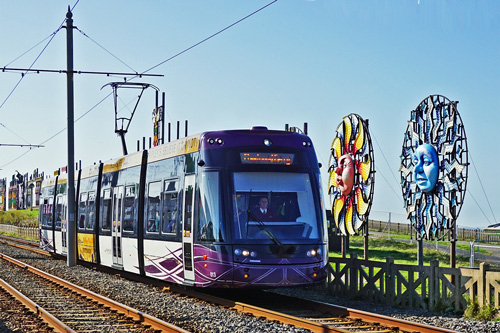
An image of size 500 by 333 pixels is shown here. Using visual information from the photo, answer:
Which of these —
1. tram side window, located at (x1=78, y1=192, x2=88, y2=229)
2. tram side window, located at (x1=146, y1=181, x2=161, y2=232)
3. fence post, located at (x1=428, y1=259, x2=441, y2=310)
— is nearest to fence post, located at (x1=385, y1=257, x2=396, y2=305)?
fence post, located at (x1=428, y1=259, x2=441, y2=310)

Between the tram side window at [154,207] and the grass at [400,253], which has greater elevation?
the tram side window at [154,207]

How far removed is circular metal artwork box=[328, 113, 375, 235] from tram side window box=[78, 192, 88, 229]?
917 centimetres

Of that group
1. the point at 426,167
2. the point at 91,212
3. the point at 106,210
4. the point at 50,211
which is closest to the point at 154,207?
the point at 106,210

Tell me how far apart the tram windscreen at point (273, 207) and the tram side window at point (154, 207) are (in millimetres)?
3401

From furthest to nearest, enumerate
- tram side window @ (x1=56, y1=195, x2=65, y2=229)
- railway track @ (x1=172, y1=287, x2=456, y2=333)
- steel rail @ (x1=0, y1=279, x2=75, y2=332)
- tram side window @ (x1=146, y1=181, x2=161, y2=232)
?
tram side window @ (x1=56, y1=195, x2=65, y2=229)
tram side window @ (x1=146, y1=181, x2=161, y2=232)
steel rail @ (x1=0, y1=279, x2=75, y2=332)
railway track @ (x1=172, y1=287, x2=456, y2=333)

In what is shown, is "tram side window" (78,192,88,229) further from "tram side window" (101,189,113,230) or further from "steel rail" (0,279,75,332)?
"steel rail" (0,279,75,332)

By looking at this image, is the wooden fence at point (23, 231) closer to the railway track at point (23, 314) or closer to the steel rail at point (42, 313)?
the steel rail at point (42, 313)

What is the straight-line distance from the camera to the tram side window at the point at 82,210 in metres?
26.1

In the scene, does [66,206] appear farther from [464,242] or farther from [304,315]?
[464,242]

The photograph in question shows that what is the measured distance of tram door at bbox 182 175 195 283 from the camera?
1554 centimetres

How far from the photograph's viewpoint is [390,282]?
15.9 metres

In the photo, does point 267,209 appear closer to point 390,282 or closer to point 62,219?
point 390,282

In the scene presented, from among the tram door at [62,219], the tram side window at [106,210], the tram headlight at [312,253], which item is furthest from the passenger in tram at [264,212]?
the tram door at [62,219]

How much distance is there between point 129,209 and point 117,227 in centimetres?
137
